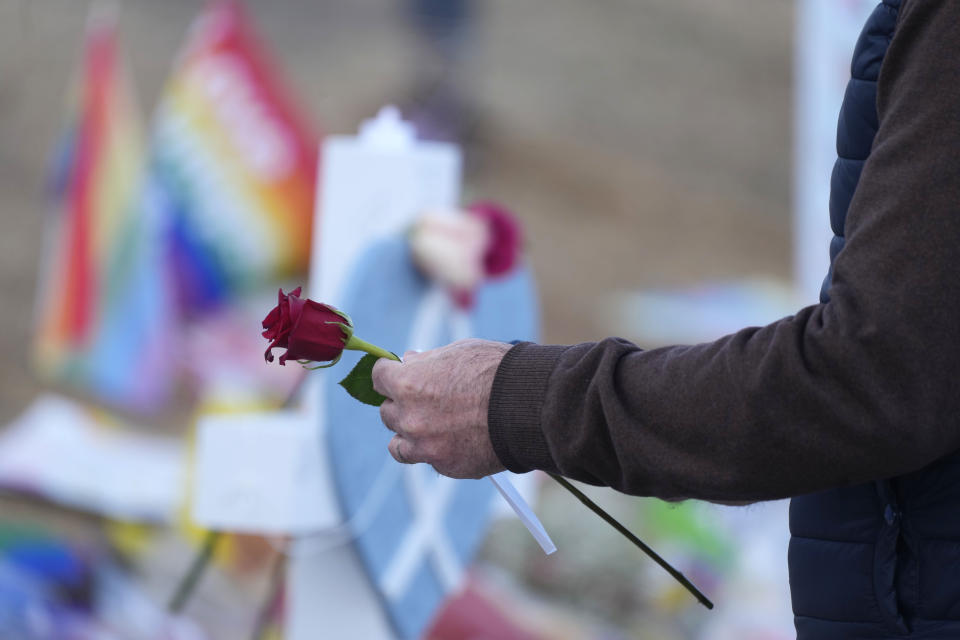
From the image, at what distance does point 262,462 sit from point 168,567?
1613 mm

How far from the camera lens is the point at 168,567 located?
8.61ft

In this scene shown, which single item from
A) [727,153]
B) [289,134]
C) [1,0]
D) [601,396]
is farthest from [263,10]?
[601,396]

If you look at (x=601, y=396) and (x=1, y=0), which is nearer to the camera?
(x=601, y=396)

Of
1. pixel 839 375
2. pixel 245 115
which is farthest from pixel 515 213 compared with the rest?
pixel 839 375

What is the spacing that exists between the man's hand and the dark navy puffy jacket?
0.66 ft

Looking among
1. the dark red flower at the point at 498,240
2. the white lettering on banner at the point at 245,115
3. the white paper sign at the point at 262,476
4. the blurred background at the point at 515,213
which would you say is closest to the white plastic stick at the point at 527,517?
the white paper sign at the point at 262,476

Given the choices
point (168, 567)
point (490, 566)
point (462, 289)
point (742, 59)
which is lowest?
point (490, 566)

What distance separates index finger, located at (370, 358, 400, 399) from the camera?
2.07ft

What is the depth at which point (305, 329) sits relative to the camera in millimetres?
616

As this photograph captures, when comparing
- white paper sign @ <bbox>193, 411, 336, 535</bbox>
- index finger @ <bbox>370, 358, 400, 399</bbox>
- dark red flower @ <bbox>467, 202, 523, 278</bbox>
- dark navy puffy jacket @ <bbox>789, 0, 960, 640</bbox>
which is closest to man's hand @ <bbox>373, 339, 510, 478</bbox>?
index finger @ <bbox>370, 358, 400, 399</bbox>

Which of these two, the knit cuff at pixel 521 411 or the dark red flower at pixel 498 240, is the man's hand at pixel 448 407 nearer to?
the knit cuff at pixel 521 411

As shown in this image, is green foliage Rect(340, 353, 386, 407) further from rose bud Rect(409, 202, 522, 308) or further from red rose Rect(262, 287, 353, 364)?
rose bud Rect(409, 202, 522, 308)

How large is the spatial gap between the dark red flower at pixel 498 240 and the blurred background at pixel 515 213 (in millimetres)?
644

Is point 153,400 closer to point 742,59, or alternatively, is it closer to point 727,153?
point 727,153
